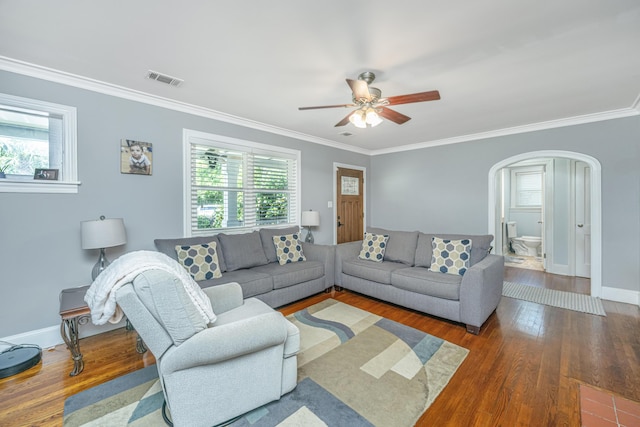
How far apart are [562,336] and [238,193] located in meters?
4.24

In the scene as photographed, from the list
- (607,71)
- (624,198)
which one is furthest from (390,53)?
(624,198)

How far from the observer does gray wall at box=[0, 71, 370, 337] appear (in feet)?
7.79

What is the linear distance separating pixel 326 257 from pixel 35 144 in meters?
3.45

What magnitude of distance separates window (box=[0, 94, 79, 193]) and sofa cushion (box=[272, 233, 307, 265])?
2339 mm

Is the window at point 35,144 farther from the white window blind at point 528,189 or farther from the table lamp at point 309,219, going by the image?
the white window blind at point 528,189

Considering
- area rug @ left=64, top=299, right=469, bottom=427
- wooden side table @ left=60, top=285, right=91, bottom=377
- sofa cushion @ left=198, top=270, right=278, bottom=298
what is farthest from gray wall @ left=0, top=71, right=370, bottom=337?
area rug @ left=64, top=299, right=469, bottom=427

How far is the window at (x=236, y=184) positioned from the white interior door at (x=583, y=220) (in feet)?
16.5

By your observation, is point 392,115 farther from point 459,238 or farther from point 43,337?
point 43,337

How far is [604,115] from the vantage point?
3561 mm

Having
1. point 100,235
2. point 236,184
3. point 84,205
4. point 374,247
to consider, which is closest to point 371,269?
point 374,247

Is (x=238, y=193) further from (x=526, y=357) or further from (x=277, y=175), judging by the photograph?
(x=526, y=357)

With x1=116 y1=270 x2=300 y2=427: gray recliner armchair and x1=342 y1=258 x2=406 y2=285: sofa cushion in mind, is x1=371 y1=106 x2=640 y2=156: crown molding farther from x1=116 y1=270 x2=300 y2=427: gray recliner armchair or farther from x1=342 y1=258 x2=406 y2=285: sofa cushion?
x1=116 y1=270 x2=300 y2=427: gray recliner armchair

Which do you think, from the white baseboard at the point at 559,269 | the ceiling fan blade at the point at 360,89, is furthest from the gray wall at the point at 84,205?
the white baseboard at the point at 559,269

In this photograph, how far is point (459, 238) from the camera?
3.40m
